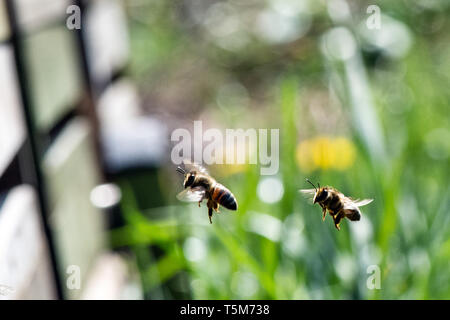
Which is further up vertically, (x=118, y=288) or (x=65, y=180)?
(x=65, y=180)

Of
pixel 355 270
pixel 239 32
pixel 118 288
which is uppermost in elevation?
pixel 239 32

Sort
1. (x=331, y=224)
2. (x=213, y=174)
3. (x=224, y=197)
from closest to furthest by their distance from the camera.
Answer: (x=224, y=197)
(x=331, y=224)
(x=213, y=174)

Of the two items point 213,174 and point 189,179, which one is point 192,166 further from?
point 213,174

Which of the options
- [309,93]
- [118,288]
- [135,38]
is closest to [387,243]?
[118,288]

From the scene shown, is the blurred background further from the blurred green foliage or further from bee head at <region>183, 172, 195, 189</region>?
bee head at <region>183, 172, 195, 189</region>

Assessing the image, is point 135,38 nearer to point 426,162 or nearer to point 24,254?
point 426,162

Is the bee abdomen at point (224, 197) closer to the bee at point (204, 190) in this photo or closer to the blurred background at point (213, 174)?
the bee at point (204, 190)

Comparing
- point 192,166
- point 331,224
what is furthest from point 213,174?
point 192,166
